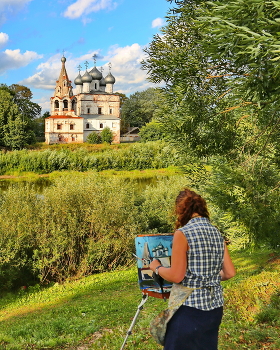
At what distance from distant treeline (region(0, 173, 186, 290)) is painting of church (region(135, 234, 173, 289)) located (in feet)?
38.3

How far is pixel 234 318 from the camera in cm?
677

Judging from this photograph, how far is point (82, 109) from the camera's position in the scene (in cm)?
7331

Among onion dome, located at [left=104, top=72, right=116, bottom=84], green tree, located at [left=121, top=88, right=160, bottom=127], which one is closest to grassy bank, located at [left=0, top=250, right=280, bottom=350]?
onion dome, located at [left=104, top=72, right=116, bottom=84]

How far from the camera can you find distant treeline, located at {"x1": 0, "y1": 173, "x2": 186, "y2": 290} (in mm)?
15641

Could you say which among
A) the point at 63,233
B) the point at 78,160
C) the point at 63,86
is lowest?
the point at 63,233

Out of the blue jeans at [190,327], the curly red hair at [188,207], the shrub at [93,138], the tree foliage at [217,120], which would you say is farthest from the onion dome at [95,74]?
the blue jeans at [190,327]

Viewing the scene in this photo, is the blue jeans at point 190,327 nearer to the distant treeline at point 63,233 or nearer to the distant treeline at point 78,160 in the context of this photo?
the distant treeline at point 63,233

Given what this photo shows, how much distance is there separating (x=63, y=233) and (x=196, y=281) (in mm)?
13391

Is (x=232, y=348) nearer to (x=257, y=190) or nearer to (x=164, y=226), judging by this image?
(x=257, y=190)

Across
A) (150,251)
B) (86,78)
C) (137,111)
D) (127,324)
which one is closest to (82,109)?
(86,78)

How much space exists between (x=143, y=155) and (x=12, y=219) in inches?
1511

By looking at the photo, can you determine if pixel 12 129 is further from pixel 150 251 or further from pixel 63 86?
pixel 150 251

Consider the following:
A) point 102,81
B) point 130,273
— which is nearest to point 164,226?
point 130,273

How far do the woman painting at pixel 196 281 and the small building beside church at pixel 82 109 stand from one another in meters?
63.4
